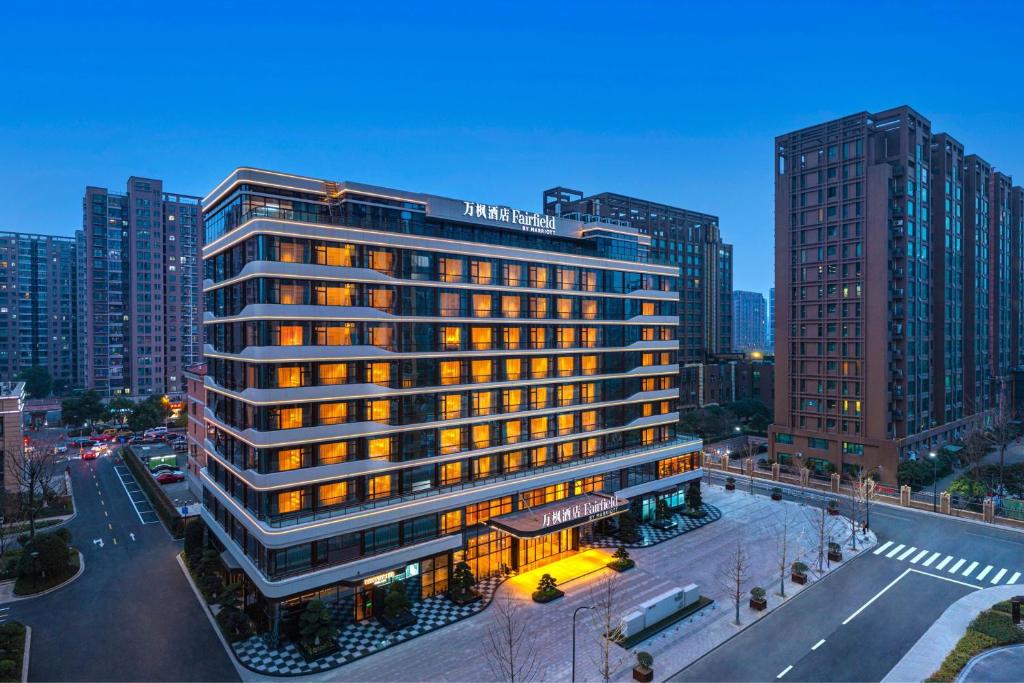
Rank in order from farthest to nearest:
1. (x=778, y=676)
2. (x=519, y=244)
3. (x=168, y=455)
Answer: (x=168, y=455)
(x=519, y=244)
(x=778, y=676)

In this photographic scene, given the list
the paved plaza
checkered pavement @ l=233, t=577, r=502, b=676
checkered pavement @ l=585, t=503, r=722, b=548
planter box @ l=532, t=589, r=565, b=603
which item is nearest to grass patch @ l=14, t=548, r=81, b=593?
checkered pavement @ l=233, t=577, r=502, b=676

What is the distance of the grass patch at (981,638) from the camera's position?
99.6 feet

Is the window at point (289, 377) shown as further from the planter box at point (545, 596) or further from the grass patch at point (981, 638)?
the grass patch at point (981, 638)

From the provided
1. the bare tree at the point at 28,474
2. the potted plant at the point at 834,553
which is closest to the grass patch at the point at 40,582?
the bare tree at the point at 28,474

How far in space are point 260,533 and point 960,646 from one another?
140ft

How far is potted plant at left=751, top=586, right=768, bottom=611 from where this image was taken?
3802 cm

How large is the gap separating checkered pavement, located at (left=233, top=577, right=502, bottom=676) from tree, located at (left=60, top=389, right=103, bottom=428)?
305 ft

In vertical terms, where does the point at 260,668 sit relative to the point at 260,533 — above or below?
below

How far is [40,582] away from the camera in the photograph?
4206cm

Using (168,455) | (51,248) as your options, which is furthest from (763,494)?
(51,248)

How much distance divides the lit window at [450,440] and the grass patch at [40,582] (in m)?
31.0

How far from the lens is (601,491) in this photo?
174 feet

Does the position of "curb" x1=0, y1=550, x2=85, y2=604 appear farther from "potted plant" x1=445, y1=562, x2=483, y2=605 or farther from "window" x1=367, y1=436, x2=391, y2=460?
"potted plant" x1=445, y1=562, x2=483, y2=605

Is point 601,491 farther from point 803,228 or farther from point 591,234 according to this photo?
point 803,228
